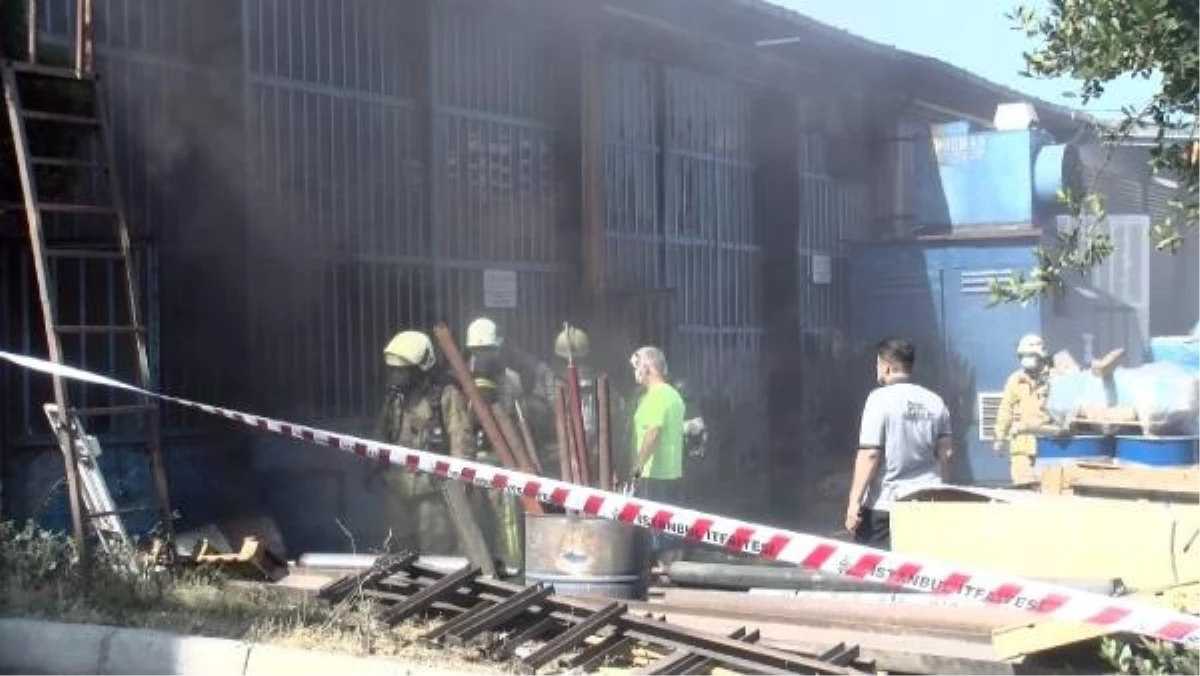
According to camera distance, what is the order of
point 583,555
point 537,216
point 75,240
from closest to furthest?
1. point 583,555
2. point 75,240
3. point 537,216

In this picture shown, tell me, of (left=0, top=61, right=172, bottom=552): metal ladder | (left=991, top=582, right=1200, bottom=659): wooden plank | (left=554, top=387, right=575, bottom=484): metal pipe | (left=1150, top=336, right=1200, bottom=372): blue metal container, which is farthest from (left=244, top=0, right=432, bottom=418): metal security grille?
(left=1150, top=336, right=1200, bottom=372): blue metal container

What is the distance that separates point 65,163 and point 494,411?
2.53 m

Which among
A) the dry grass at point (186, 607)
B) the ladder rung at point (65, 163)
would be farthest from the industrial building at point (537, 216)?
the dry grass at point (186, 607)

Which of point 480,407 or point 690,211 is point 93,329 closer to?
point 480,407

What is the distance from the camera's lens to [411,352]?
29.3 ft

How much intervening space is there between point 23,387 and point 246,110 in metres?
2.25

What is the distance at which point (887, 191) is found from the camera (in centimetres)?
1692

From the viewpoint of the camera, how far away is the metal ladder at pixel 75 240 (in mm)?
6949

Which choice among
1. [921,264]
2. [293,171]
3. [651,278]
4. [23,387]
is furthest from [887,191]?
[23,387]

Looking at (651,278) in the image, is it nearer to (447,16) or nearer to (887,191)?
(447,16)

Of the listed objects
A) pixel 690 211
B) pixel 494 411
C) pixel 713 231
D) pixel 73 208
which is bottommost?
pixel 494 411

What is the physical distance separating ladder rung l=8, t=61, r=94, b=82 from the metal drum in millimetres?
3047

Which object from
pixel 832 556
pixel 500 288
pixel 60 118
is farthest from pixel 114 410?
pixel 500 288

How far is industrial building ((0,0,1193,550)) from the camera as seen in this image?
8.84 meters
